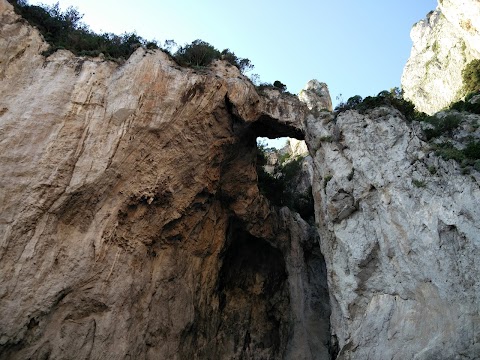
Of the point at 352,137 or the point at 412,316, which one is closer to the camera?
the point at 412,316

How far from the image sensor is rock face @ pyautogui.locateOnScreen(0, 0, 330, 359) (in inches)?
504

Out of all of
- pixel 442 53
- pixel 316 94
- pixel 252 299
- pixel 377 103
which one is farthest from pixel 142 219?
pixel 442 53

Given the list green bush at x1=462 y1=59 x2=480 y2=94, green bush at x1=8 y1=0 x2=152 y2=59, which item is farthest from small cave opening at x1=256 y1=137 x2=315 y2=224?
green bush at x1=462 y1=59 x2=480 y2=94

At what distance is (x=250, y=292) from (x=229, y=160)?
6426 mm

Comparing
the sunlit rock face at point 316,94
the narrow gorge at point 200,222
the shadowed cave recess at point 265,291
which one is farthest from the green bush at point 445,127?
the sunlit rock face at point 316,94

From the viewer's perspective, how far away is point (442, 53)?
40.5 metres

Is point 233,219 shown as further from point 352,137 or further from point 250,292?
point 352,137

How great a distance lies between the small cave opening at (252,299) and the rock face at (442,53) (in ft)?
71.6

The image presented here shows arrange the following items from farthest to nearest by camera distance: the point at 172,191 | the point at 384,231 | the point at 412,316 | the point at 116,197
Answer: the point at 172,191
the point at 116,197
the point at 384,231
the point at 412,316

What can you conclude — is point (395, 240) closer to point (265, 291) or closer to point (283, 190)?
point (265, 291)

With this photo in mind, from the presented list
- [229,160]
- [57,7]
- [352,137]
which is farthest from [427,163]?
[57,7]

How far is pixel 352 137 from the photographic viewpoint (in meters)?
A: 16.6

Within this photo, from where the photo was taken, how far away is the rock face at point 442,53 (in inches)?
1221

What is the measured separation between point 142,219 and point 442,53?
36861 mm
